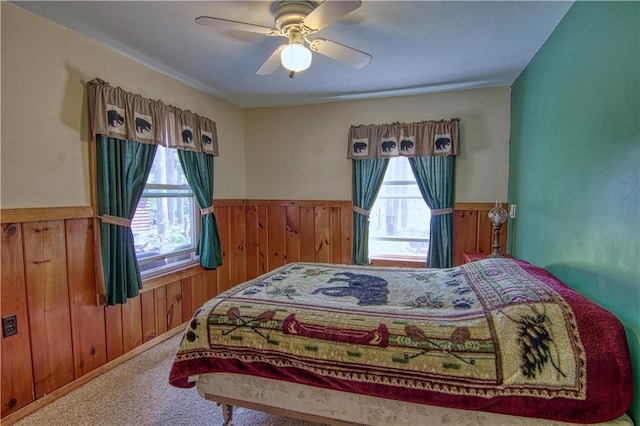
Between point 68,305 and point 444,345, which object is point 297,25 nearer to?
point 444,345

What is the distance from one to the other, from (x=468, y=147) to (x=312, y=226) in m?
1.98

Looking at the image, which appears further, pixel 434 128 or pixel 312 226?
pixel 312 226

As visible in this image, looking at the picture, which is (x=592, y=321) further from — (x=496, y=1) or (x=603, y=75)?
(x=496, y=1)

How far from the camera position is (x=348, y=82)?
3.27m

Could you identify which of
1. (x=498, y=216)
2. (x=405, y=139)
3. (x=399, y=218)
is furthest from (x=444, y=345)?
(x=405, y=139)

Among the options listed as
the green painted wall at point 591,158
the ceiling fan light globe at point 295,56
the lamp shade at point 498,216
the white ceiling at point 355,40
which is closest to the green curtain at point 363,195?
the white ceiling at point 355,40

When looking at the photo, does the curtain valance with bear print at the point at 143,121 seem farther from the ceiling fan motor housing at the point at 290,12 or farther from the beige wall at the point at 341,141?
the ceiling fan motor housing at the point at 290,12

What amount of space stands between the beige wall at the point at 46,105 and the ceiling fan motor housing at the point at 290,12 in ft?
4.88

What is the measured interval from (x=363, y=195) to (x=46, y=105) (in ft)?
9.40

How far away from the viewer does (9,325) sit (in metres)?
1.94

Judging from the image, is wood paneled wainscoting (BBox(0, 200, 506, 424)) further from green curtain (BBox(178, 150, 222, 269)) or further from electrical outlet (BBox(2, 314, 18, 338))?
green curtain (BBox(178, 150, 222, 269))

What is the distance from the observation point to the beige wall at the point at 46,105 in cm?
196

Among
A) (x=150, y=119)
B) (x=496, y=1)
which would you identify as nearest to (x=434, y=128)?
(x=496, y=1)

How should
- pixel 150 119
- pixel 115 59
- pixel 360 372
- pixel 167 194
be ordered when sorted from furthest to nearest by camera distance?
pixel 167 194 → pixel 150 119 → pixel 115 59 → pixel 360 372
